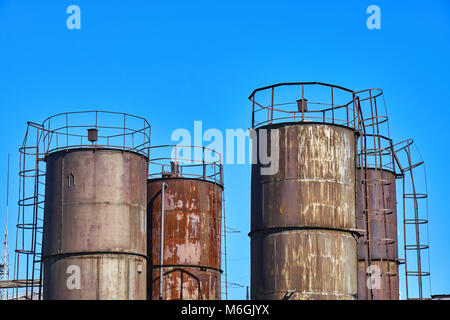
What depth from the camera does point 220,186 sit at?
A: 33.0m

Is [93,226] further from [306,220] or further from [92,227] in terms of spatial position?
[306,220]

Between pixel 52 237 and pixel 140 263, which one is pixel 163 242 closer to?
pixel 140 263

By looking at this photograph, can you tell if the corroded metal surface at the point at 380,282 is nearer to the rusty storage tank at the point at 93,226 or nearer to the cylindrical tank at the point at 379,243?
the cylindrical tank at the point at 379,243

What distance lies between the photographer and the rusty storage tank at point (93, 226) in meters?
27.1

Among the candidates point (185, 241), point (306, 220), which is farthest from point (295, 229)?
point (185, 241)

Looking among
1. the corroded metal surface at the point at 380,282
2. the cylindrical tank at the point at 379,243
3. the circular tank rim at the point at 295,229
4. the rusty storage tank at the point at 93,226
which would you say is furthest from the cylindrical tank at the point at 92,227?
the corroded metal surface at the point at 380,282

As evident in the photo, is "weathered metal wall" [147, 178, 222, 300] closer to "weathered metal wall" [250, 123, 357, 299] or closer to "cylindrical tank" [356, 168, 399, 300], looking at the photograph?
"weathered metal wall" [250, 123, 357, 299]

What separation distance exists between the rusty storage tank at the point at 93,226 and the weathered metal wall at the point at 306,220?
4838 millimetres

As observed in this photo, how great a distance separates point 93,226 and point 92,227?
5cm

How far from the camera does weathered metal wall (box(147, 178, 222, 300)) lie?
3017 cm

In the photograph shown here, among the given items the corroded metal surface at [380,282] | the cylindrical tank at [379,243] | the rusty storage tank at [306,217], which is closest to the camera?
the rusty storage tank at [306,217]

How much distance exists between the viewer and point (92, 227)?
27297 mm
